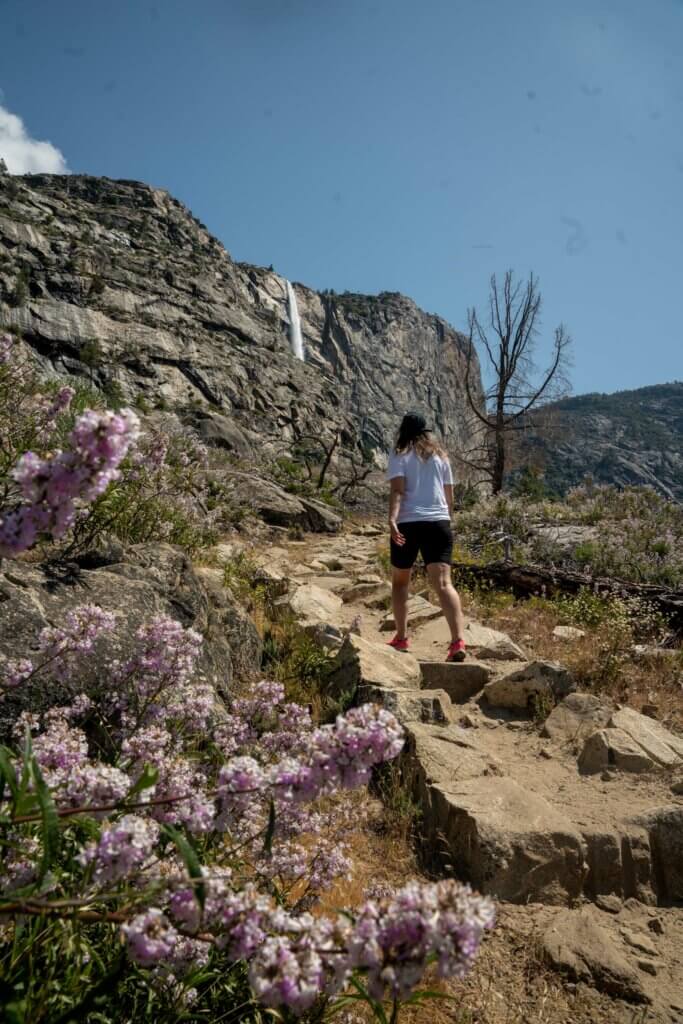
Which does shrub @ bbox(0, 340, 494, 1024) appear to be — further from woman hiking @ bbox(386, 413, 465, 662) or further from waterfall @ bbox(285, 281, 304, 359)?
waterfall @ bbox(285, 281, 304, 359)

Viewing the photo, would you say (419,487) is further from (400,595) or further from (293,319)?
(293,319)

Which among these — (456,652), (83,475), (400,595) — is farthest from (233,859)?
(400,595)

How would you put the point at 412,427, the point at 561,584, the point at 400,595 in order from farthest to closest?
the point at 561,584
the point at 412,427
the point at 400,595

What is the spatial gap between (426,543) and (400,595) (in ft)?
2.02

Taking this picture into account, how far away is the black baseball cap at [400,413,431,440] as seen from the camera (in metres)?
6.07

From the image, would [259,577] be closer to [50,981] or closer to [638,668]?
[638,668]

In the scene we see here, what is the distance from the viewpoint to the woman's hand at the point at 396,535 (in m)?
5.70

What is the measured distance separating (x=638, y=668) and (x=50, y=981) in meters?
5.69

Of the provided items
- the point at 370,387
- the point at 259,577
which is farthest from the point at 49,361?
the point at 370,387

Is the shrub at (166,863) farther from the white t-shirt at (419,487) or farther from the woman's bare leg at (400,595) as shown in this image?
the white t-shirt at (419,487)

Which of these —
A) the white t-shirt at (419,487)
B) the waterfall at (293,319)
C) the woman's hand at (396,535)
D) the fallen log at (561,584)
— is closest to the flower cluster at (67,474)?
the woman's hand at (396,535)

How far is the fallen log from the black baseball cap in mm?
3682

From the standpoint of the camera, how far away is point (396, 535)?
5.75 metres

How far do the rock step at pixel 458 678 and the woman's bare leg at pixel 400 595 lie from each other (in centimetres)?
73
